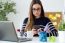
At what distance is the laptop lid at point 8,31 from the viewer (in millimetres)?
1754

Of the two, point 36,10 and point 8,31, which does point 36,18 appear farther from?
point 8,31

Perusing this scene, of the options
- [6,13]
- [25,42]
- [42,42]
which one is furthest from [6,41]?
[6,13]

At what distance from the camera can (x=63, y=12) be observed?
385 cm

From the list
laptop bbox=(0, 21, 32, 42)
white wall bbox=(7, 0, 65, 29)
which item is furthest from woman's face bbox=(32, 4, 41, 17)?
laptop bbox=(0, 21, 32, 42)

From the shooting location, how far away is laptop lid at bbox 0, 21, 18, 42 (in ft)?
5.75

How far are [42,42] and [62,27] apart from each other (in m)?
0.29

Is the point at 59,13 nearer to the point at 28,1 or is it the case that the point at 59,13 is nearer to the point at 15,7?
the point at 28,1

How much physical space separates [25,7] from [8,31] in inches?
91.0

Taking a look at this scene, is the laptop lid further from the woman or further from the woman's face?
the woman's face

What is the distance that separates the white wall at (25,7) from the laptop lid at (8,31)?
2.15m

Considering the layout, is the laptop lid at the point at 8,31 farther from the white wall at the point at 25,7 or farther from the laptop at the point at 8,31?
the white wall at the point at 25,7

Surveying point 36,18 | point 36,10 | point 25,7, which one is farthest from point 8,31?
point 25,7

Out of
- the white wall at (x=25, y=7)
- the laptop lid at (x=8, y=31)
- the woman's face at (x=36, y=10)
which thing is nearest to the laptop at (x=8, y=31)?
the laptop lid at (x=8, y=31)

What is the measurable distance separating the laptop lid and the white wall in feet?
7.06
